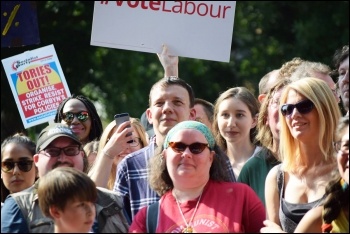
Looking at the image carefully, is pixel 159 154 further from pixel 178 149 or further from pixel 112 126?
pixel 112 126

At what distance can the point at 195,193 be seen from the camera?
24.3ft

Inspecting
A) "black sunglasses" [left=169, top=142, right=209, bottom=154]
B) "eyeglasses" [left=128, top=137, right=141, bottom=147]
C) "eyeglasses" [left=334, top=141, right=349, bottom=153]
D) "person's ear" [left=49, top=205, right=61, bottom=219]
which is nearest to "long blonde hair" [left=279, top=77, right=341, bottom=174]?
"black sunglasses" [left=169, top=142, right=209, bottom=154]

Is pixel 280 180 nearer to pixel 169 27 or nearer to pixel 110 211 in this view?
pixel 110 211

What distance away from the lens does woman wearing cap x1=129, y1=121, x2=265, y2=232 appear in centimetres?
720

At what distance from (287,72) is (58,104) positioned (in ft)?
7.15

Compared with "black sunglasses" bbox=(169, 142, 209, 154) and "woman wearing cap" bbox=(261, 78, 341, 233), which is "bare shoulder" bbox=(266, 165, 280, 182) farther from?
"black sunglasses" bbox=(169, 142, 209, 154)

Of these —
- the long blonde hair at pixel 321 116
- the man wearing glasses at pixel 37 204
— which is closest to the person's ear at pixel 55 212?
the man wearing glasses at pixel 37 204

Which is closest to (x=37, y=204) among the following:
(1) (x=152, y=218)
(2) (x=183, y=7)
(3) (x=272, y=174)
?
(1) (x=152, y=218)

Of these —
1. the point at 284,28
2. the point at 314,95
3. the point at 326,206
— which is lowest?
the point at 326,206

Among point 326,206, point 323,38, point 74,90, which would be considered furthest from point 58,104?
point 323,38

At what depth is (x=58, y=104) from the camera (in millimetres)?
10391

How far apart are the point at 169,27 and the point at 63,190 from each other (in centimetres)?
338

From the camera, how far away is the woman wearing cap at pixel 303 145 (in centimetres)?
744

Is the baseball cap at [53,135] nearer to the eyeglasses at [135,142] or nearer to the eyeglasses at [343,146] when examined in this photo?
the eyeglasses at [135,142]
